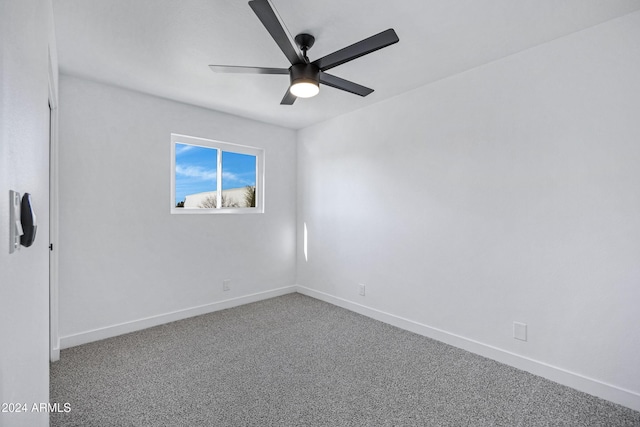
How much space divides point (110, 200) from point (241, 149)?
1.62m

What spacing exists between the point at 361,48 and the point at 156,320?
3.20 meters

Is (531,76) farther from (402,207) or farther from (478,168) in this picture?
(402,207)

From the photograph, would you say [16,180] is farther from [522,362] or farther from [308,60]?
[522,362]

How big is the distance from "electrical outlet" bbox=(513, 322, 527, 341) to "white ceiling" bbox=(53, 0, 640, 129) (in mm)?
2102

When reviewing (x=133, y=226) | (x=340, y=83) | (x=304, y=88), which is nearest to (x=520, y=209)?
(x=340, y=83)

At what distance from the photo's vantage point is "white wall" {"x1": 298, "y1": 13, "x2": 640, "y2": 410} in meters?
1.99

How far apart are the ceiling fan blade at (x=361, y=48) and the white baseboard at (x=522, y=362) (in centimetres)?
245

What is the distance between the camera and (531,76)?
233 cm

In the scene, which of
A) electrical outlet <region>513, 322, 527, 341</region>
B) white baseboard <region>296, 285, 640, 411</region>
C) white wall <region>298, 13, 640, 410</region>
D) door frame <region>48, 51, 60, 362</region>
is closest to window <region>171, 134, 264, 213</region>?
door frame <region>48, 51, 60, 362</region>

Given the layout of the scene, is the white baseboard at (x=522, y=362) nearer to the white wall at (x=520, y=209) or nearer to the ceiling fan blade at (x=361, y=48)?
the white wall at (x=520, y=209)

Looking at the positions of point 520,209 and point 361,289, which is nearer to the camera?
point 520,209

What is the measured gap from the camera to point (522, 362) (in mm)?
2389

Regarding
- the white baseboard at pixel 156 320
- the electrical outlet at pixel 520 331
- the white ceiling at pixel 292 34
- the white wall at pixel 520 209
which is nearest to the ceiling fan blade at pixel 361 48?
the white ceiling at pixel 292 34

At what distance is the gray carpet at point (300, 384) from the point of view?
185cm
